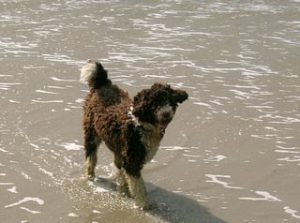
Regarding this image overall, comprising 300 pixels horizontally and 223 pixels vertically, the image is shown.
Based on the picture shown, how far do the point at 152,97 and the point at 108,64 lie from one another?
16.7 feet

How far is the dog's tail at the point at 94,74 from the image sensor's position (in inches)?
255

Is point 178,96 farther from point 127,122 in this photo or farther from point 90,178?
point 90,178

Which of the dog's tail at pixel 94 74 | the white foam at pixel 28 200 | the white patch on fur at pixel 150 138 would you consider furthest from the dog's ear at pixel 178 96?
the white foam at pixel 28 200

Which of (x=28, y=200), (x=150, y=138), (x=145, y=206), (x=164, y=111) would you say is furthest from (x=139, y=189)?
(x=28, y=200)

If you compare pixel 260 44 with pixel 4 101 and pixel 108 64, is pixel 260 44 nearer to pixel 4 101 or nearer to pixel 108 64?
pixel 108 64

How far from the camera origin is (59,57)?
434 inches

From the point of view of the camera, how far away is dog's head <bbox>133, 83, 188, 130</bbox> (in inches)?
221

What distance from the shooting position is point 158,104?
5633 millimetres

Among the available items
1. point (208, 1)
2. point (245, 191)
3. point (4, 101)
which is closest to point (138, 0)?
point (208, 1)

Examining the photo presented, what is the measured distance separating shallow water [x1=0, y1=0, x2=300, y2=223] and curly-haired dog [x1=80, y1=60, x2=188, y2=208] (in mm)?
313

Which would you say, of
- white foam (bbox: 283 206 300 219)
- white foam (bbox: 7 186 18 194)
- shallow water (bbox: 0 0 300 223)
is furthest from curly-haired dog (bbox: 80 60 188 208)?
white foam (bbox: 283 206 300 219)

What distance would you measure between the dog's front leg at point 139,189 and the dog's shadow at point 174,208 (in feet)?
0.35

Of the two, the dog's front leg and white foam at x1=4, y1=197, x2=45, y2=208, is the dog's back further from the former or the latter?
white foam at x1=4, y1=197, x2=45, y2=208

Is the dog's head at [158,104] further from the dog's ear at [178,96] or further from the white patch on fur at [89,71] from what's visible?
the white patch on fur at [89,71]
